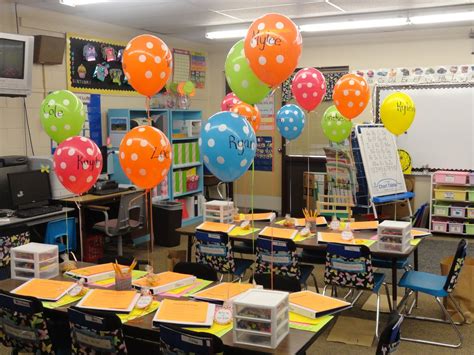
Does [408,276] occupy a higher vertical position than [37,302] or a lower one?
lower

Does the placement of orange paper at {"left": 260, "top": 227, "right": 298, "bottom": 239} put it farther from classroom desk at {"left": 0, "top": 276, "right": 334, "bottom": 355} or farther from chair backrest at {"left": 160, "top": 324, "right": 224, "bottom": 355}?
chair backrest at {"left": 160, "top": 324, "right": 224, "bottom": 355}

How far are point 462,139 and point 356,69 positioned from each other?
1958mm

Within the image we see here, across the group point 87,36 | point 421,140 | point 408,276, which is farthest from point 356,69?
point 408,276

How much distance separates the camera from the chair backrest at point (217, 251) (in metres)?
4.39

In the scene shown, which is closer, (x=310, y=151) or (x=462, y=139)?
(x=462, y=139)

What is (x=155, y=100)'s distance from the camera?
26.5ft

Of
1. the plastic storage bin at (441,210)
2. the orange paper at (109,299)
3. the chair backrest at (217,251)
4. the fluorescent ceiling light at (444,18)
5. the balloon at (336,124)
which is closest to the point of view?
the orange paper at (109,299)

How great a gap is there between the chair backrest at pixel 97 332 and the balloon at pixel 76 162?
4.31 feet

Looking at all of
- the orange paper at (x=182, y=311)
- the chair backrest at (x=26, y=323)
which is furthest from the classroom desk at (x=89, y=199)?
the orange paper at (x=182, y=311)

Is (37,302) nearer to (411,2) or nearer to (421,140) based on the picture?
(411,2)

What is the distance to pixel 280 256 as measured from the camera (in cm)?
420

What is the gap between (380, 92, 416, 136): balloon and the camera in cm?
568

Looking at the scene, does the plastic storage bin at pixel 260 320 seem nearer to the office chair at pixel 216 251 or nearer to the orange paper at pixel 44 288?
the orange paper at pixel 44 288

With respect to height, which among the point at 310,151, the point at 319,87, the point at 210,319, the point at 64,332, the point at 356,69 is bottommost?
the point at 64,332
